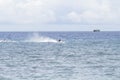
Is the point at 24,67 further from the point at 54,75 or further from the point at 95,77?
the point at 95,77

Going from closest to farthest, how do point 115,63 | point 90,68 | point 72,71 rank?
point 72,71, point 90,68, point 115,63

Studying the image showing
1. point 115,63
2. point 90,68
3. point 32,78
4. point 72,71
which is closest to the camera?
point 32,78

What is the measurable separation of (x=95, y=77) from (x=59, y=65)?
10.5 meters

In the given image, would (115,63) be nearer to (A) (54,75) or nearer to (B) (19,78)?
Result: (A) (54,75)

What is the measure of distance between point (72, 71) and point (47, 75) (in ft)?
12.7

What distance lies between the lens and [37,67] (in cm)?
4772

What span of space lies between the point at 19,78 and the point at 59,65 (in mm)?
11252

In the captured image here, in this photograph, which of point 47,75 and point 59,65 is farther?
point 59,65

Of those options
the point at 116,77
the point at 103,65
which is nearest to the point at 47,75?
the point at 116,77

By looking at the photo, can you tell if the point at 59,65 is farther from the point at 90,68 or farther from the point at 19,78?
the point at 19,78

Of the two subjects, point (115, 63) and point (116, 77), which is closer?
point (116, 77)

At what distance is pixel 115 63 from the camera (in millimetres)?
52188

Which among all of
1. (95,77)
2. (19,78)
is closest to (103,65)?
(95,77)

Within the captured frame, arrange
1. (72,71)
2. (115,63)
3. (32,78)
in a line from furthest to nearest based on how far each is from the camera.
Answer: (115,63), (72,71), (32,78)
